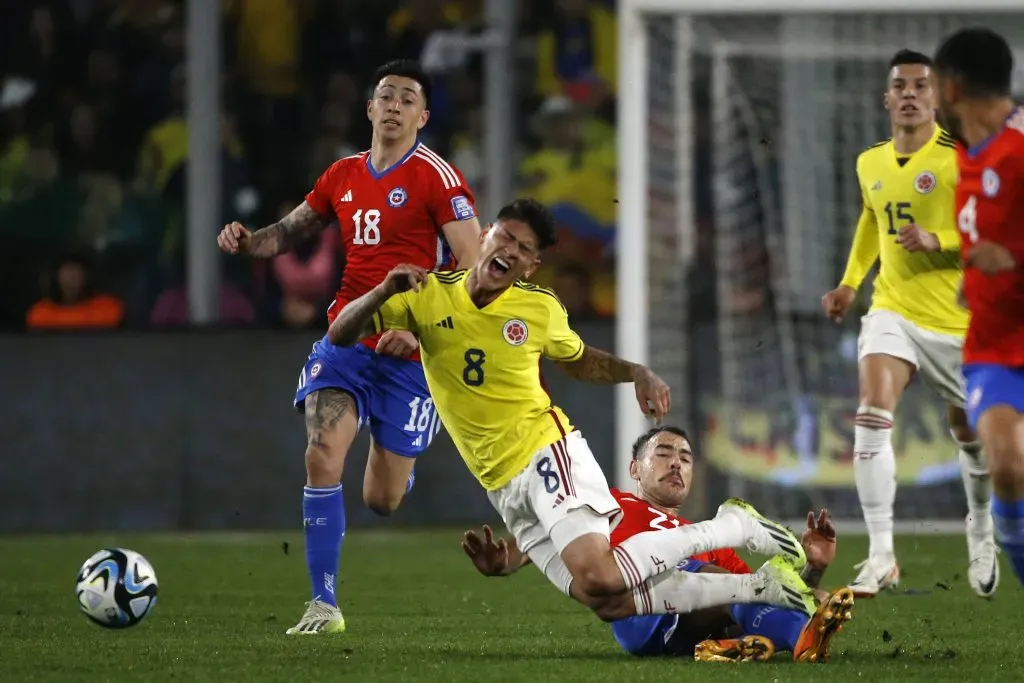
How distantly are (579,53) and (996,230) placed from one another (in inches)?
380

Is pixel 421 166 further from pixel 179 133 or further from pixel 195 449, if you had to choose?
pixel 179 133

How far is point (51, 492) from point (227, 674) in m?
7.48

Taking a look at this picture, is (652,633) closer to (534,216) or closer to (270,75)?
(534,216)

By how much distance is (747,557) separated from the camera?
34.2 feet

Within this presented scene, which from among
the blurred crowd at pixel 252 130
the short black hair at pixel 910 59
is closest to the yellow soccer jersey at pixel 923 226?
the short black hair at pixel 910 59

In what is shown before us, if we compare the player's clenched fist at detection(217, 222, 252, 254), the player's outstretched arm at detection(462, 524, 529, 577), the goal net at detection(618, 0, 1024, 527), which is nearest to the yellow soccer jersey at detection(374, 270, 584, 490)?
the player's outstretched arm at detection(462, 524, 529, 577)

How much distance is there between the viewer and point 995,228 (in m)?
5.55

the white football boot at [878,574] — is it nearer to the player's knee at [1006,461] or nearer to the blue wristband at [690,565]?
the blue wristband at [690,565]

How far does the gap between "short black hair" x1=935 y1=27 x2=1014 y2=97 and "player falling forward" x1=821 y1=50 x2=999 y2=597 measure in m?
2.42

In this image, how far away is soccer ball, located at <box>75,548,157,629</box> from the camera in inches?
257

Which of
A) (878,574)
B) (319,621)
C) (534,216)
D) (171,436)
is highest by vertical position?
(534,216)

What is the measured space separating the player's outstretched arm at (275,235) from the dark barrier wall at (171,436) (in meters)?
5.28

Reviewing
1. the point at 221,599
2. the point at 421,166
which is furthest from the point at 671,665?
the point at 221,599

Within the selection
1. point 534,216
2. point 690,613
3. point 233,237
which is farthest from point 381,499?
point 534,216
